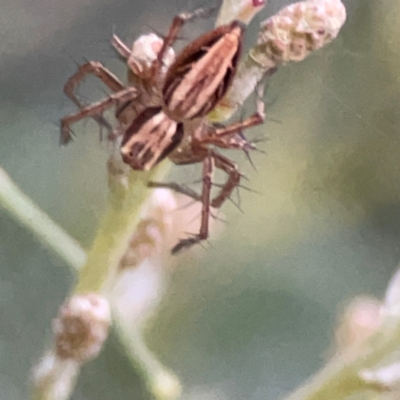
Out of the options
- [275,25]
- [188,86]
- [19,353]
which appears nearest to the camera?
[275,25]

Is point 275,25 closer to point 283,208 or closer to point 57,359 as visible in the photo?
point 57,359

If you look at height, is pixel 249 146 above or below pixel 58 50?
below

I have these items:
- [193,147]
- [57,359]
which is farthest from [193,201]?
[57,359]

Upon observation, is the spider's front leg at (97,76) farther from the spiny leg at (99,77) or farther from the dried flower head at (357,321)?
the dried flower head at (357,321)

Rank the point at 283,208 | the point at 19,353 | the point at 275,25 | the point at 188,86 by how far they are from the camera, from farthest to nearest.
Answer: the point at 283,208 → the point at 19,353 → the point at 188,86 → the point at 275,25

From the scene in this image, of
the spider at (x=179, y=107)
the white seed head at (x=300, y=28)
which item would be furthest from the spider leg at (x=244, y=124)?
the white seed head at (x=300, y=28)

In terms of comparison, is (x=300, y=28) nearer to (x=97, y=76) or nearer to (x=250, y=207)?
(x=97, y=76)

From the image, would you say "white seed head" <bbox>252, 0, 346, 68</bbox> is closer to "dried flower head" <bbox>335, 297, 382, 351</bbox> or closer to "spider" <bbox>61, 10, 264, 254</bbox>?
"spider" <bbox>61, 10, 264, 254</bbox>
